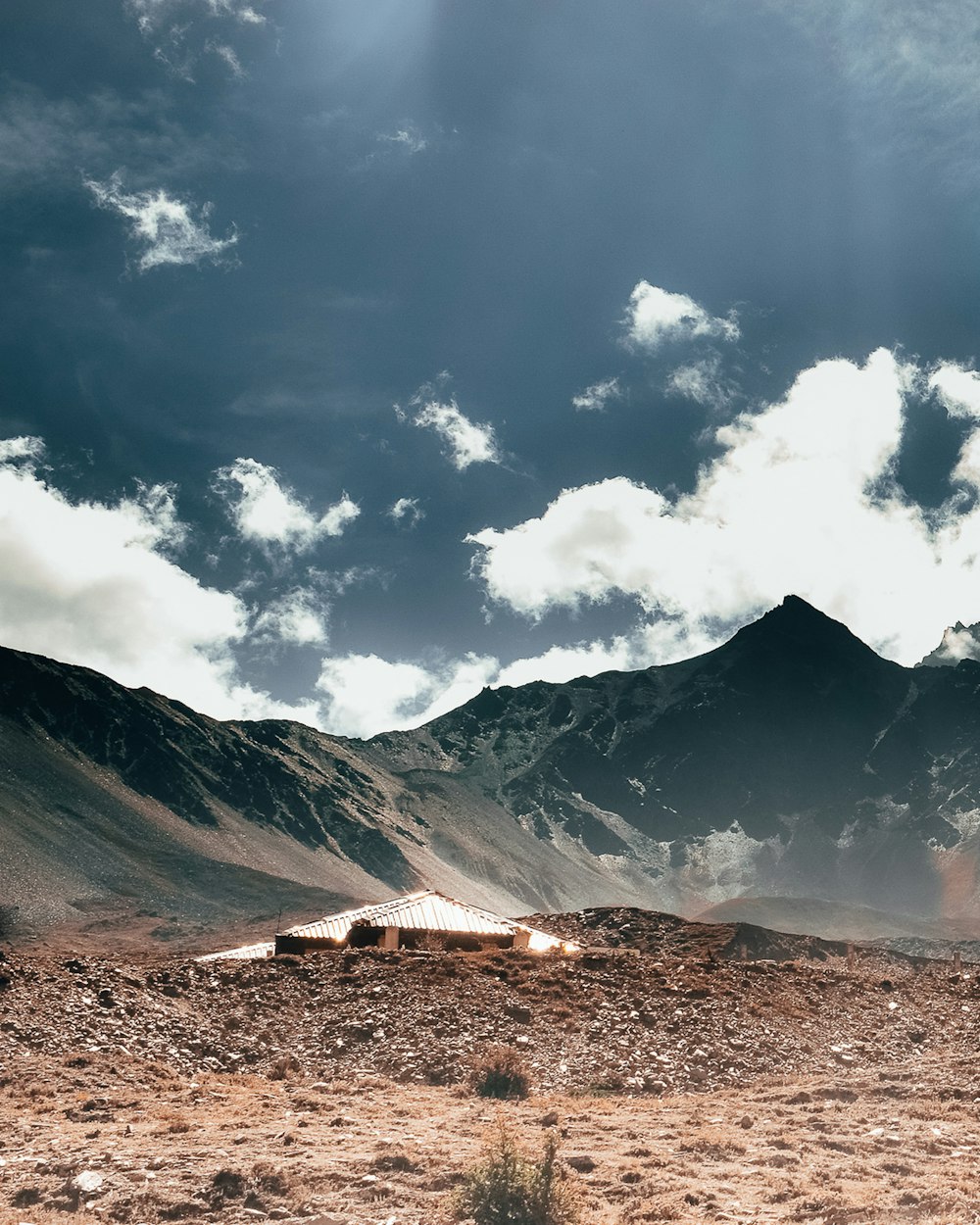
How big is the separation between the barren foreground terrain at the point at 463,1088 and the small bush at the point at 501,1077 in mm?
450

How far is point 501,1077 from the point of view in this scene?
91.6 feet

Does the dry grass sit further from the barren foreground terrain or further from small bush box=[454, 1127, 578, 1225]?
small bush box=[454, 1127, 578, 1225]

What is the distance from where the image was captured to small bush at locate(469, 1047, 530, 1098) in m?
27.6

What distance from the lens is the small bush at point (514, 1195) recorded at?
50.9 ft

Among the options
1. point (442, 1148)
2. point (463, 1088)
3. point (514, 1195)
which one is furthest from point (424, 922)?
point (514, 1195)

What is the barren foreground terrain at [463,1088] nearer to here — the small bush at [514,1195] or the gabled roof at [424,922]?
the small bush at [514,1195]

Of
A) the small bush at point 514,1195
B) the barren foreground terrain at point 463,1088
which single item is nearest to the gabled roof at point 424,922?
the barren foreground terrain at point 463,1088

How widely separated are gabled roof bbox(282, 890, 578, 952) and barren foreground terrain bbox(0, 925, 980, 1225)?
1110 centimetres

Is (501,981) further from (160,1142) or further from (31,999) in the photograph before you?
(160,1142)

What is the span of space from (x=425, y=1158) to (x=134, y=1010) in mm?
16110

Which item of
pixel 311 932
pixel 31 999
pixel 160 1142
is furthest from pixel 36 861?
pixel 160 1142

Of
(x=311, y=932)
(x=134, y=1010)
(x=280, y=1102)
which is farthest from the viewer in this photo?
(x=311, y=932)

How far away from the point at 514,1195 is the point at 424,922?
130ft

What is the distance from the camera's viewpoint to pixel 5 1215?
16.5 meters
